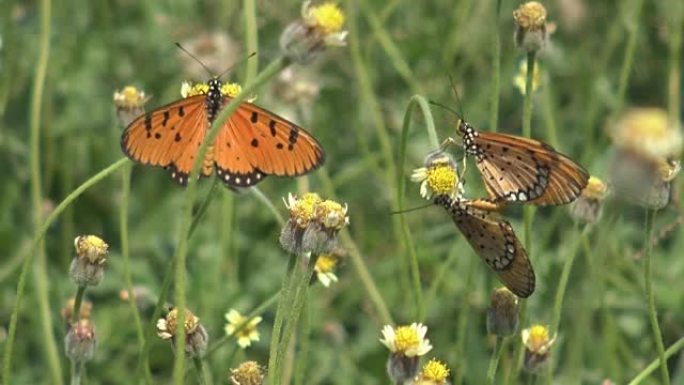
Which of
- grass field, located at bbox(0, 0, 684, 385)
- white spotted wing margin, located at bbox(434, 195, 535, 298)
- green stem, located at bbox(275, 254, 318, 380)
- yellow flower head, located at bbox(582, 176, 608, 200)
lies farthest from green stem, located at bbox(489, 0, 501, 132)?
green stem, located at bbox(275, 254, 318, 380)

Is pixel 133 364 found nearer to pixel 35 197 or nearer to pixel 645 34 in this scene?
pixel 35 197

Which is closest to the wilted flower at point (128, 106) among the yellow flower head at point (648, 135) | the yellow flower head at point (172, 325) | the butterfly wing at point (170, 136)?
the butterfly wing at point (170, 136)

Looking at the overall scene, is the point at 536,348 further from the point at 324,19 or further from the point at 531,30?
the point at 324,19

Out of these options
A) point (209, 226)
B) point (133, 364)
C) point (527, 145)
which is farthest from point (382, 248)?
point (527, 145)

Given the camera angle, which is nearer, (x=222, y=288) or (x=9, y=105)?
(x=222, y=288)

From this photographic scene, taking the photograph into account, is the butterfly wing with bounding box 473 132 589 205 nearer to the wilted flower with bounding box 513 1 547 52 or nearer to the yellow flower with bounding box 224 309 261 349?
the wilted flower with bounding box 513 1 547 52

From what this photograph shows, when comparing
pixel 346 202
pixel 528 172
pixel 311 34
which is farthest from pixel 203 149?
pixel 346 202
